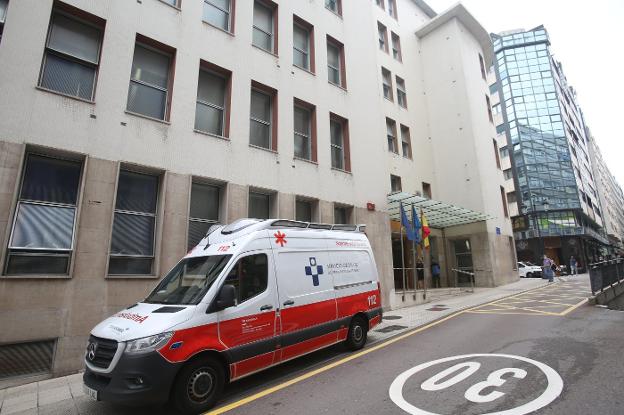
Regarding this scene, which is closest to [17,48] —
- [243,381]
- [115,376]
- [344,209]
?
[115,376]

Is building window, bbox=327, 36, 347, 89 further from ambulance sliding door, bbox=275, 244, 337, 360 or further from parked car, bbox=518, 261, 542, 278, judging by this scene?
parked car, bbox=518, 261, 542, 278

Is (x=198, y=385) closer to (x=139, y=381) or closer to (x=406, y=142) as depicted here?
(x=139, y=381)

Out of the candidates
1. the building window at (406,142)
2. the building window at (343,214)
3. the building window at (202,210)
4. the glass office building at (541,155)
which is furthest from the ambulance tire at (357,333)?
the glass office building at (541,155)

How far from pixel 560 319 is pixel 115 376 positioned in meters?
10.5

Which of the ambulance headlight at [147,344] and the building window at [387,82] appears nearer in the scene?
the ambulance headlight at [147,344]

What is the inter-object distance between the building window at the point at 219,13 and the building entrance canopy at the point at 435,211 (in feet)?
30.9

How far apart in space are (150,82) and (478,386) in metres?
10.2

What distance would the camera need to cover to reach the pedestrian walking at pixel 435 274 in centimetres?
2011

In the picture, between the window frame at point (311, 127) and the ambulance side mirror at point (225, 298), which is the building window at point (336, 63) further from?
the ambulance side mirror at point (225, 298)

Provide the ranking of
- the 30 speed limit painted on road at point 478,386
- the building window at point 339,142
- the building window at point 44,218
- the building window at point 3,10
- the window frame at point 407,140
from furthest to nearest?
the window frame at point 407,140 < the building window at point 339,142 < the building window at point 3,10 < the building window at point 44,218 < the 30 speed limit painted on road at point 478,386

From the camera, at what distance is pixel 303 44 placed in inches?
552

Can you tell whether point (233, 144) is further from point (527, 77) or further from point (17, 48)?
point (527, 77)

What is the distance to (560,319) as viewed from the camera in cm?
912

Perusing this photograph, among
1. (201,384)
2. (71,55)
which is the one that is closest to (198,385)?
(201,384)
